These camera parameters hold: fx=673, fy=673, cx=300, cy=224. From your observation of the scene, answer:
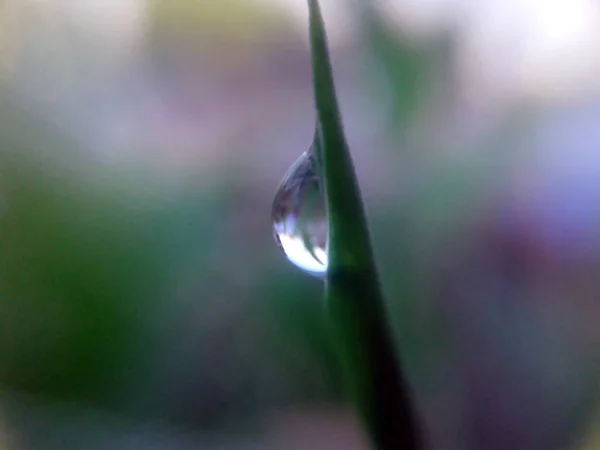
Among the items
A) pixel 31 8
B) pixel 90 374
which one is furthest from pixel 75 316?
pixel 31 8

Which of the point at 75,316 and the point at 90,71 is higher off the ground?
the point at 90,71

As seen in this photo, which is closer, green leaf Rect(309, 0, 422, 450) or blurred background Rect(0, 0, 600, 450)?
green leaf Rect(309, 0, 422, 450)

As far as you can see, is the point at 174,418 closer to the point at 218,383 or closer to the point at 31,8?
the point at 218,383

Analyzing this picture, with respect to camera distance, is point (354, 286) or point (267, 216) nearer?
point (354, 286)
